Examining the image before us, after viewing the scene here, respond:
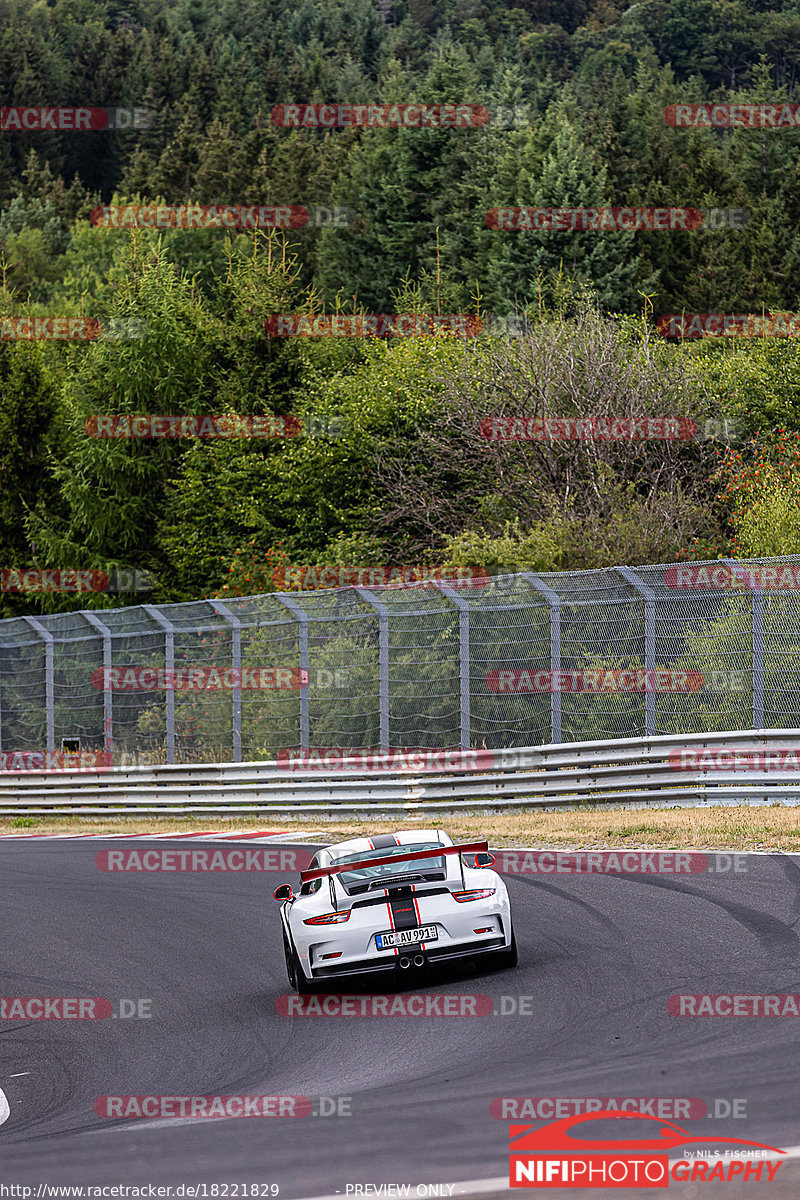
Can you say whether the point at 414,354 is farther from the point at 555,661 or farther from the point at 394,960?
the point at 394,960

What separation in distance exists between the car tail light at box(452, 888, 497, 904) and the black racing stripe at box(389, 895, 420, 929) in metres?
0.27

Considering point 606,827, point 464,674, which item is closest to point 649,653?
point 606,827

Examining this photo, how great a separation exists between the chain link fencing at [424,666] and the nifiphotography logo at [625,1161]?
38.7ft

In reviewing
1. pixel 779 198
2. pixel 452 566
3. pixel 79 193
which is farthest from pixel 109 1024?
pixel 79 193

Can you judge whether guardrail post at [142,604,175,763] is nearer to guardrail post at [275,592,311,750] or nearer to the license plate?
guardrail post at [275,592,311,750]

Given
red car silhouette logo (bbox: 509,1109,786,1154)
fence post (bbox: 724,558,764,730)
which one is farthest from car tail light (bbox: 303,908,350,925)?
fence post (bbox: 724,558,764,730)

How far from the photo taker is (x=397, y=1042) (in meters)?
8.16

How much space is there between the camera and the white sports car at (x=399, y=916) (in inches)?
365

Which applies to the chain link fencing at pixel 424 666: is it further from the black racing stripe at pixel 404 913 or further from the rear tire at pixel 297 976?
the black racing stripe at pixel 404 913

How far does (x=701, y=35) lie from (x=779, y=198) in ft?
253

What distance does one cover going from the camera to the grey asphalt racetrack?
608cm

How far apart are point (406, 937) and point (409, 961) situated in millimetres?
151

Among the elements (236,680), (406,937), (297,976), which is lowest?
(236,680)

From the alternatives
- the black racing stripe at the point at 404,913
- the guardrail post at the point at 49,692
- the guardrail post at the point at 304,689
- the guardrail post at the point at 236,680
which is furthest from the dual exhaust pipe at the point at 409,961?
the guardrail post at the point at 49,692
